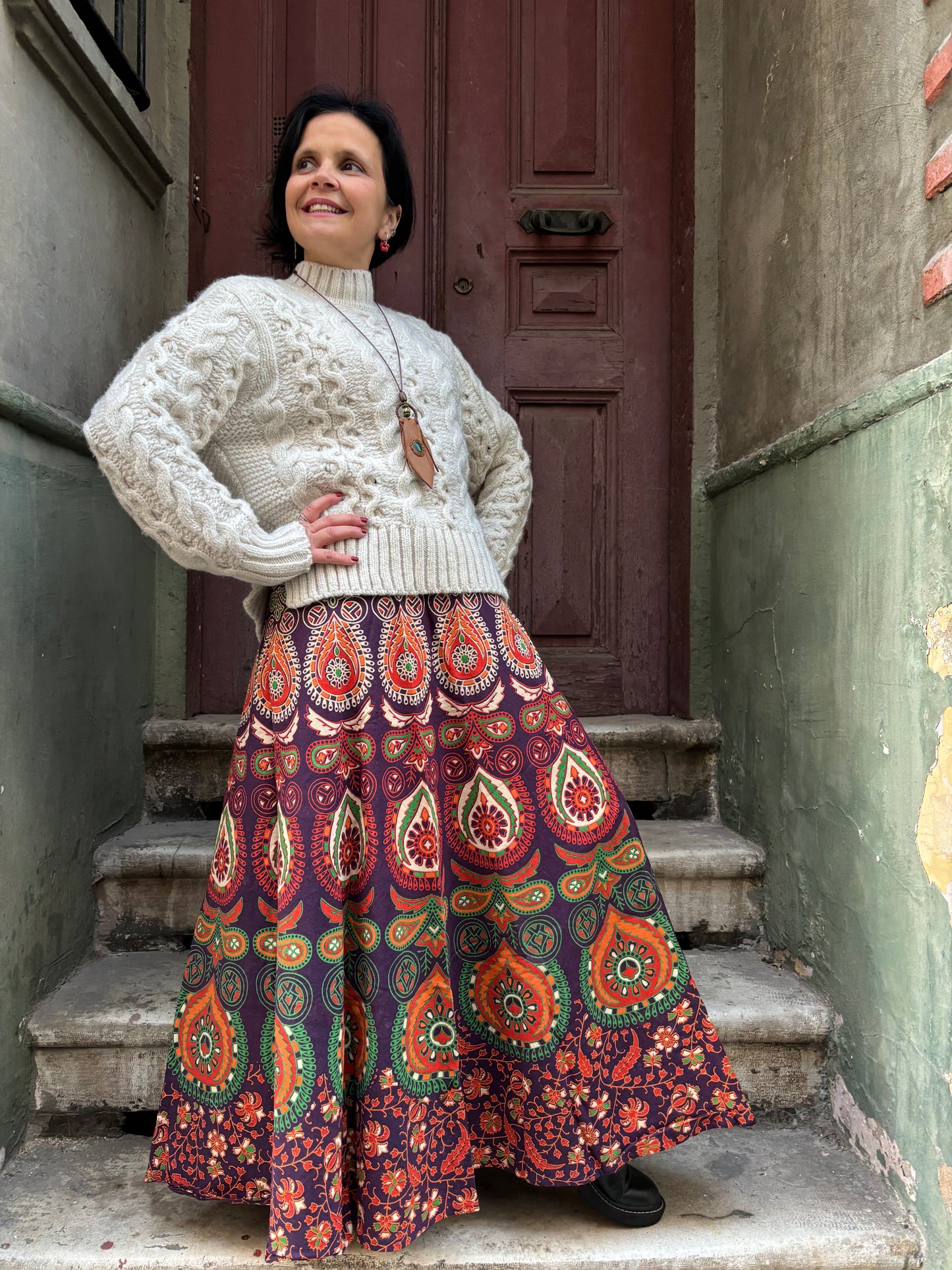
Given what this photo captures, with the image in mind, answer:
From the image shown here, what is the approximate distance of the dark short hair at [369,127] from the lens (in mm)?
1697

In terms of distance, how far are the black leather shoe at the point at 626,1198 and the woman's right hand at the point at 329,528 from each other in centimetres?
110

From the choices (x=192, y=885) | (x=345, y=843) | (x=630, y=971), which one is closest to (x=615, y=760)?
(x=630, y=971)

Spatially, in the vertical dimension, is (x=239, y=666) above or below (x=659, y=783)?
above

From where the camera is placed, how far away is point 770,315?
2271 millimetres

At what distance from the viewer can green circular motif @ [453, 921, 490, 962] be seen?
5.20ft

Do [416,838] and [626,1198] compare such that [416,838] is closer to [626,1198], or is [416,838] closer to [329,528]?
[329,528]

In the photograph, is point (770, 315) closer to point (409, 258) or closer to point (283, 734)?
point (409, 258)

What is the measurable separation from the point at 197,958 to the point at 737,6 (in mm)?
2619

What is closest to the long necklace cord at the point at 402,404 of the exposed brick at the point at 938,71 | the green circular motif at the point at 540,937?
the green circular motif at the point at 540,937

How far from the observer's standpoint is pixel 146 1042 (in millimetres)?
1878

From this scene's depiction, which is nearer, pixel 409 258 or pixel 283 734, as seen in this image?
pixel 283 734

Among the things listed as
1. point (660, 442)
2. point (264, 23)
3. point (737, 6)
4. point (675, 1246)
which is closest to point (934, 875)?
point (675, 1246)

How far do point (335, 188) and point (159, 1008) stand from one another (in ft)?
5.15

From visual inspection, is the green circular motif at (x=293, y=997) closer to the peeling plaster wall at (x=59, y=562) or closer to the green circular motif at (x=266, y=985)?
the green circular motif at (x=266, y=985)
